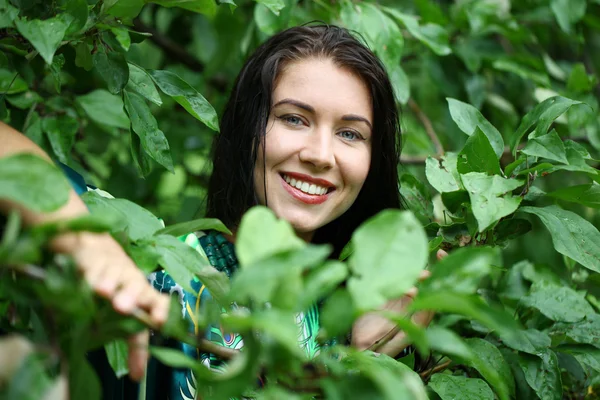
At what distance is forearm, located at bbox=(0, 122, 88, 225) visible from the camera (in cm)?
63

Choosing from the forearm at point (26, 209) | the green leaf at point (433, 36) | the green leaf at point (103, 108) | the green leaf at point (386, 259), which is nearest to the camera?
the green leaf at point (386, 259)

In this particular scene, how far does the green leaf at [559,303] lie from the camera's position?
105cm

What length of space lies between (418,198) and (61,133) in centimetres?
55

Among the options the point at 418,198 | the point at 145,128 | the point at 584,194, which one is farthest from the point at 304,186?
the point at 584,194

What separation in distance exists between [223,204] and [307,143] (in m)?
0.21

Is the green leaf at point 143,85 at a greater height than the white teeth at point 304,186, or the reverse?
the green leaf at point 143,85

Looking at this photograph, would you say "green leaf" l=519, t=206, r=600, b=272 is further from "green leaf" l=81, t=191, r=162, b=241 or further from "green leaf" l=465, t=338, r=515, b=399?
"green leaf" l=81, t=191, r=162, b=241

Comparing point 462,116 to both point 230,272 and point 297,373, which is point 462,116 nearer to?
point 230,272

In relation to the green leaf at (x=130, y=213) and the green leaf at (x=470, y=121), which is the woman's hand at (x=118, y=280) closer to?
the green leaf at (x=130, y=213)

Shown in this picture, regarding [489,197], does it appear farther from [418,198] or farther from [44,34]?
[44,34]

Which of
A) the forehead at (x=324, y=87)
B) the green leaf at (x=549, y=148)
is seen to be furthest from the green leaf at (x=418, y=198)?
the green leaf at (x=549, y=148)

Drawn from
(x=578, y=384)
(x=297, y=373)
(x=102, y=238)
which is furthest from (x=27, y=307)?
(x=578, y=384)

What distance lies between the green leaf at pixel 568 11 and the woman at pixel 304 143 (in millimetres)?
626

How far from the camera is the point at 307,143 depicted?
1102mm
